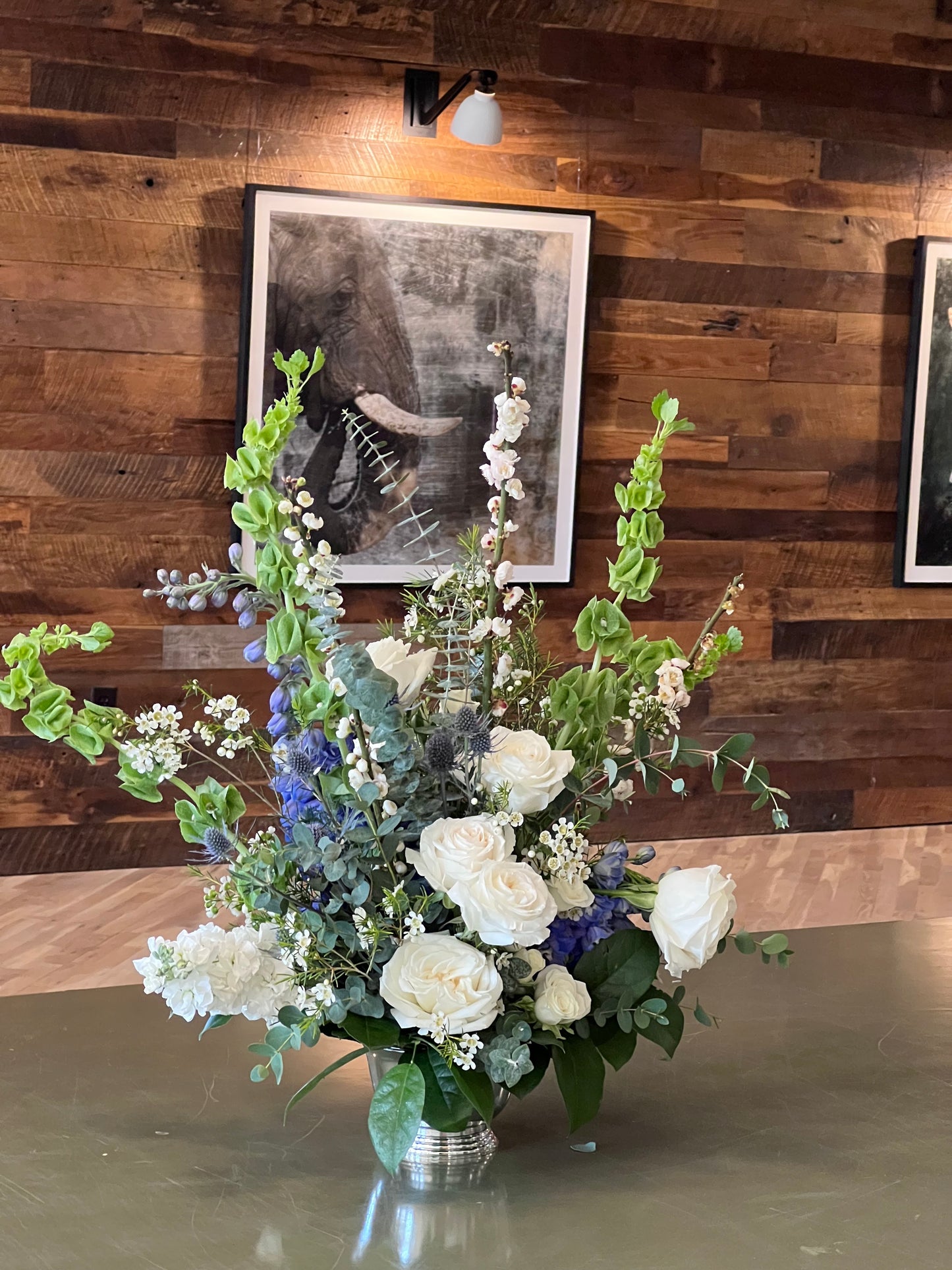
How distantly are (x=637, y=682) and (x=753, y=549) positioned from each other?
12.8ft

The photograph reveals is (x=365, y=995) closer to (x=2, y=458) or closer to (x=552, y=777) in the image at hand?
(x=552, y=777)

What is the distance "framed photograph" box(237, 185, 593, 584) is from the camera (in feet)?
14.3

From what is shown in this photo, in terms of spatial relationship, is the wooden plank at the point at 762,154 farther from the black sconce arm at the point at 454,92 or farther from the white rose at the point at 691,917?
the white rose at the point at 691,917

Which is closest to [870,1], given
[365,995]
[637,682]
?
[637,682]

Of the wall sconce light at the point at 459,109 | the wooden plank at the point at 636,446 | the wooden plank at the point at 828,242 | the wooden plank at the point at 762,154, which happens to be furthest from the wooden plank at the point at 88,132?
the wooden plank at the point at 828,242

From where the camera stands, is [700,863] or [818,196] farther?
[818,196]

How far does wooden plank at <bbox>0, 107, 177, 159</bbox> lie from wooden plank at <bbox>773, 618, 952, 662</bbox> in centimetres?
262

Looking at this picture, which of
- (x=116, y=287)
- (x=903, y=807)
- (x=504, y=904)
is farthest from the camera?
(x=903, y=807)

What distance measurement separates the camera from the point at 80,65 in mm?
4148

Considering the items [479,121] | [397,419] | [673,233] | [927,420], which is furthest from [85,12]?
[927,420]

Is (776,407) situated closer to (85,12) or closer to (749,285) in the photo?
(749,285)

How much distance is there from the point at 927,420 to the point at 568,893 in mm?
4402

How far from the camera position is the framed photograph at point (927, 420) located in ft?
16.6

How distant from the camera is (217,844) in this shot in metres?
1.10
